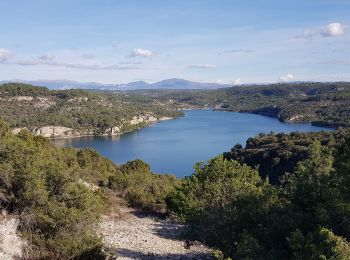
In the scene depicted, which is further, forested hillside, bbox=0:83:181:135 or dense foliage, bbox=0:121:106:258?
forested hillside, bbox=0:83:181:135

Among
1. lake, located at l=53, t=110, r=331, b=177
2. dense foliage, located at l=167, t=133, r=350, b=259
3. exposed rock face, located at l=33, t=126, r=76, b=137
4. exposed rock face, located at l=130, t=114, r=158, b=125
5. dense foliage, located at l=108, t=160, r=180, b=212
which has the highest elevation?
dense foliage, located at l=167, t=133, r=350, b=259

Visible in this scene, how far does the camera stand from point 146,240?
72.7ft

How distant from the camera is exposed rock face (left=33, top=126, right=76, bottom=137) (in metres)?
132

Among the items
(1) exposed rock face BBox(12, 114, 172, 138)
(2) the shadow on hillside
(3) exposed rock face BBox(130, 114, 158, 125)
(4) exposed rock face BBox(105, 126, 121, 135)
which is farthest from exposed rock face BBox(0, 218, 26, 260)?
(3) exposed rock face BBox(130, 114, 158, 125)

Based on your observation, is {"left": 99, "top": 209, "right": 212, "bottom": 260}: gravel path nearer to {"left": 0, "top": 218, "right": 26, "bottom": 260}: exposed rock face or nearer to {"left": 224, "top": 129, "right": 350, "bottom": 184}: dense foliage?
{"left": 0, "top": 218, "right": 26, "bottom": 260}: exposed rock face

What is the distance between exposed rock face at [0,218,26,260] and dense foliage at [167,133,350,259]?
6576 millimetres

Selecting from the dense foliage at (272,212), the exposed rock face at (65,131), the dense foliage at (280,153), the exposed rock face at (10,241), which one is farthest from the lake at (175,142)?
the exposed rock face at (10,241)

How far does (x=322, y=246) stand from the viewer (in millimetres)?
11016

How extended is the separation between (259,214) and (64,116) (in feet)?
448

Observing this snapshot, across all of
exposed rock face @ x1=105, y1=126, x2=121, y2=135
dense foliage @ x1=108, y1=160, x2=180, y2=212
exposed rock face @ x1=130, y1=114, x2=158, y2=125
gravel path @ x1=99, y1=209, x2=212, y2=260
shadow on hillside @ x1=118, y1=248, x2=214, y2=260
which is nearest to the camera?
shadow on hillside @ x1=118, y1=248, x2=214, y2=260

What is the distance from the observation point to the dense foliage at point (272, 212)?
11812mm

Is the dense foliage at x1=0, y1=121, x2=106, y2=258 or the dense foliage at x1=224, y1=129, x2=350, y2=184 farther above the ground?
the dense foliage at x1=0, y1=121, x2=106, y2=258

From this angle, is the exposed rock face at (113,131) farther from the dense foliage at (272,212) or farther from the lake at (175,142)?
the dense foliage at (272,212)

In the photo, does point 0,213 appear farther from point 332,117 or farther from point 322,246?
point 332,117
